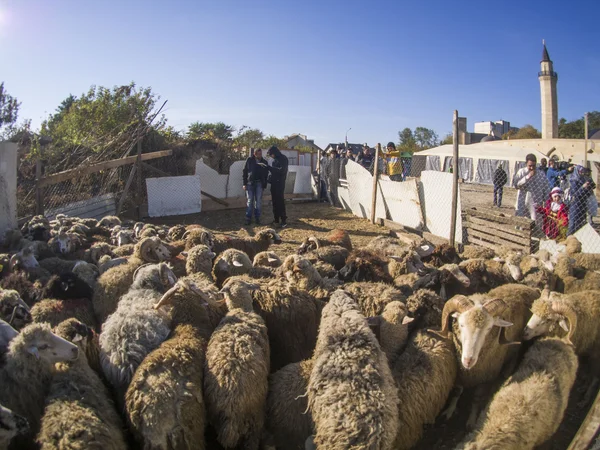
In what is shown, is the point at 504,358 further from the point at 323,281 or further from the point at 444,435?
the point at 323,281

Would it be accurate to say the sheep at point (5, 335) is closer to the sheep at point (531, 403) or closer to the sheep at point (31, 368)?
the sheep at point (31, 368)

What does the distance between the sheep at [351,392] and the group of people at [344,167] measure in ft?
37.9

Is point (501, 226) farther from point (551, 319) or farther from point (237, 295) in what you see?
point (237, 295)

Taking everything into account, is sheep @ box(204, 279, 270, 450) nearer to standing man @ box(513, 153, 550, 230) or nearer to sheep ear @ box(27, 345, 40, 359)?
sheep ear @ box(27, 345, 40, 359)

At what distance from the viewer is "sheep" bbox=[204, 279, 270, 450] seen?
289cm

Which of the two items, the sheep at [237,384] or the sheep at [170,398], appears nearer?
the sheep at [170,398]

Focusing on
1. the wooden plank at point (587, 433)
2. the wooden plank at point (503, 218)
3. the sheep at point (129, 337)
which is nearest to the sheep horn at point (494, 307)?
the wooden plank at point (587, 433)

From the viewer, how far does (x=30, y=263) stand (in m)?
5.94

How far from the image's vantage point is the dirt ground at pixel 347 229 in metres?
3.41

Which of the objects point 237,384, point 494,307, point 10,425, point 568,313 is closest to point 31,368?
point 10,425

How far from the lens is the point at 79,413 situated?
2.59 m

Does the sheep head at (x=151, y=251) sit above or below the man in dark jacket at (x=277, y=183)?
below

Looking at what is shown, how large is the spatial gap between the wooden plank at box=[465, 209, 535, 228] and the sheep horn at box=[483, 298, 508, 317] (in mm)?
3873

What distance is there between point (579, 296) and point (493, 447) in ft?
8.10
